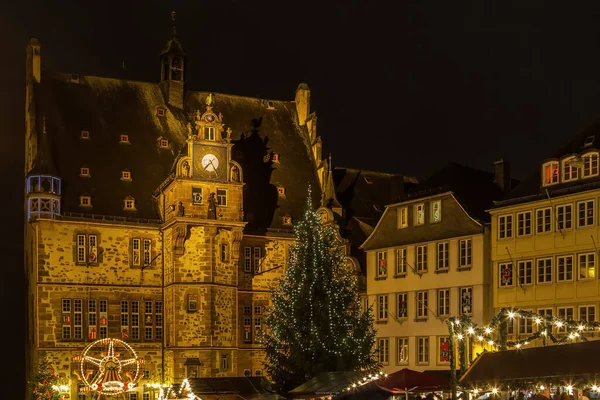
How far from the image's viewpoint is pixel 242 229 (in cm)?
5634

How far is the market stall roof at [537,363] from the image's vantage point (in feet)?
69.5

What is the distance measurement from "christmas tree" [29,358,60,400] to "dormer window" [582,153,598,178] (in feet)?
86.4

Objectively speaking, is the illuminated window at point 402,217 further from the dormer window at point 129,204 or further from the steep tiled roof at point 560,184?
the dormer window at point 129,204

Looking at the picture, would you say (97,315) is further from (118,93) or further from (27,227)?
(118,93)

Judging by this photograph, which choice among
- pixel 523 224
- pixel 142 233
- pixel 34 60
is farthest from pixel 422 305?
pixel 34 60

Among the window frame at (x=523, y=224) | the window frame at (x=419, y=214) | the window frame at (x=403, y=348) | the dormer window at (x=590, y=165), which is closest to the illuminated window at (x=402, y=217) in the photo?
the window frame at (x=419, y=214)

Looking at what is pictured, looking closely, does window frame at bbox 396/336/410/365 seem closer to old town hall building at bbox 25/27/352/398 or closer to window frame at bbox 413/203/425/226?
window frame at bbox 413/203/425/226

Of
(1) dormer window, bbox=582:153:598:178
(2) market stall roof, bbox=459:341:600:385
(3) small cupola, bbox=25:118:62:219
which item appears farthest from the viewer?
(3) small cupola, bbox=25:118:62:219

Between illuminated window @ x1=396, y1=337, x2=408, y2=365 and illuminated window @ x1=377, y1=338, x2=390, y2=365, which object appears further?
illuminated window @ x1=377, y1=338, x2=390, y2=365

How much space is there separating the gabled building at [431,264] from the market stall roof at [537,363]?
21046 mm

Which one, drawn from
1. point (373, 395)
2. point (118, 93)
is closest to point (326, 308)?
point (373, 395)

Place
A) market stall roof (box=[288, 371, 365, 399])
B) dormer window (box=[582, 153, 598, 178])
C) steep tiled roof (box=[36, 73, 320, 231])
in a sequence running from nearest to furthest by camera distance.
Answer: market stall roof (box=[288, 371, 365, 399]) < dormer window (box=[582, 153, 598, 178]) < steep tiled roof (box=[36, 73, 320, 231])

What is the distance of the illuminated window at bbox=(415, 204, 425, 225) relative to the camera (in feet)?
158

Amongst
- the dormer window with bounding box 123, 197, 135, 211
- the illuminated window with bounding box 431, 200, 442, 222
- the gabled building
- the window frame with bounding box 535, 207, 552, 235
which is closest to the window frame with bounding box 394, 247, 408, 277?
the gabled building
